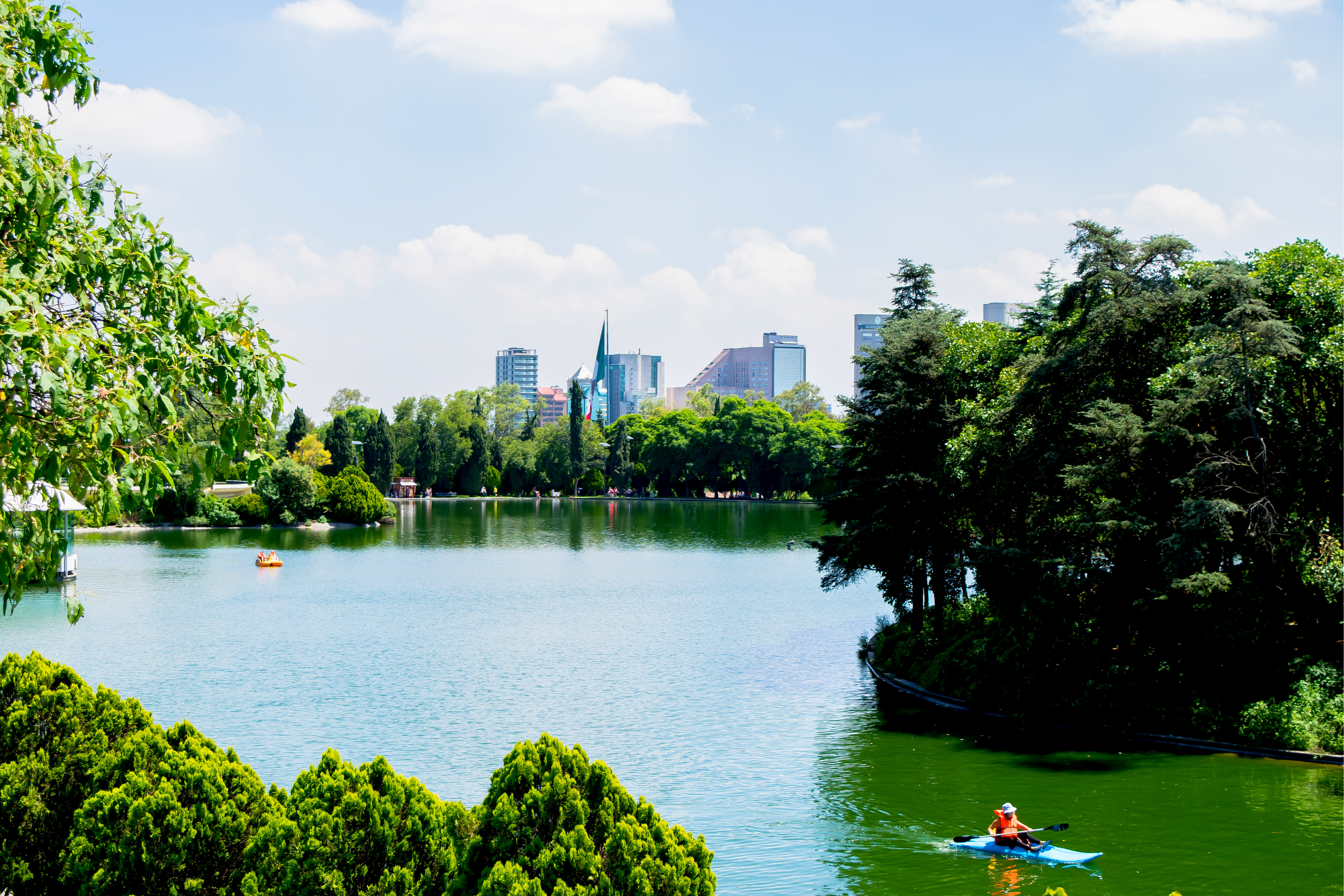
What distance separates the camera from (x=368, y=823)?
738 centimetres

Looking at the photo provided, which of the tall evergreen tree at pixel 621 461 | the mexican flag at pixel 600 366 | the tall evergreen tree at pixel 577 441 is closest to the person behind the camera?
the tall evergreen tree at pixel 577 441

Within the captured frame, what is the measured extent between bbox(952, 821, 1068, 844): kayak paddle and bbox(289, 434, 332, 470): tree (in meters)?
89.6

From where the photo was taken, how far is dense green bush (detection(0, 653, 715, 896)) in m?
6.63

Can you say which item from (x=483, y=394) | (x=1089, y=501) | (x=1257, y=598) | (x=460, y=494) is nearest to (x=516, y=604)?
(x=1089, y=501)

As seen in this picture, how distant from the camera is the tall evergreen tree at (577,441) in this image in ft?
397

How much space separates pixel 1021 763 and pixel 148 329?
16.2m

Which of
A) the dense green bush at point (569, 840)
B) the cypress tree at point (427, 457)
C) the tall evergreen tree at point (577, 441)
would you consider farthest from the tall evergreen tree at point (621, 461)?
the dense green bush at point (569, 840)

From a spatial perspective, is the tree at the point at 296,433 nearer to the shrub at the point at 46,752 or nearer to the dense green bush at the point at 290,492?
the dense green bush at the point at 290,492

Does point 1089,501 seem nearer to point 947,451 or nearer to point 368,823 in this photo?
point 947,451

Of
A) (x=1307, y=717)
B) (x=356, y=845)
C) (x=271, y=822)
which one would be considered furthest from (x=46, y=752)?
(x=1307, y=717)

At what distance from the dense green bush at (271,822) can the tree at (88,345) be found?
1520 millimetres

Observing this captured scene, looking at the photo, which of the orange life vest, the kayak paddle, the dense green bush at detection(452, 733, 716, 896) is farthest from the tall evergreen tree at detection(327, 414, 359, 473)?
the dense green bush at detection(452, 733, 716, 896)

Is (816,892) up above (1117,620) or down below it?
Answer: below

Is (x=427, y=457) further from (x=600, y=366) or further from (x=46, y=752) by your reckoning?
(x=46, y=752)
